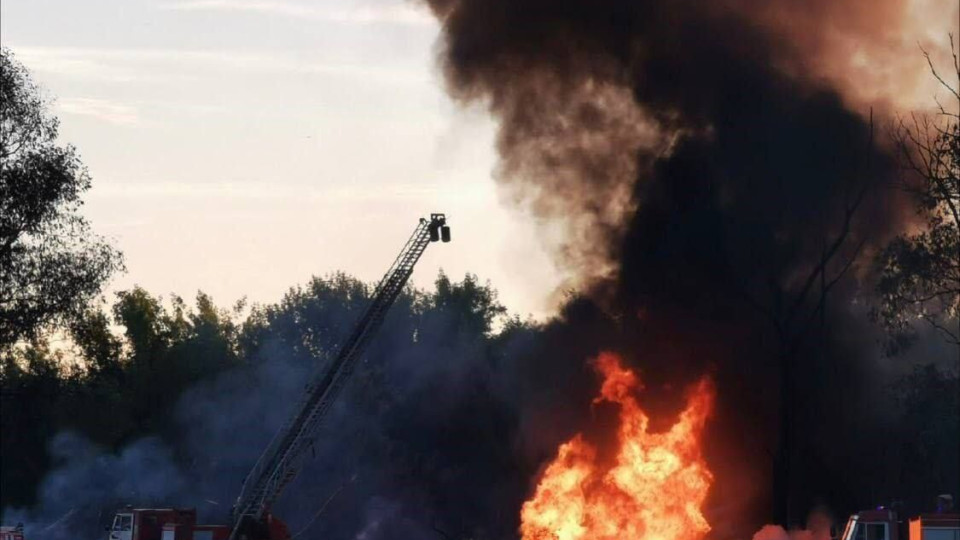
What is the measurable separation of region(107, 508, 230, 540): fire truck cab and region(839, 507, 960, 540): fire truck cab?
21.1 meters

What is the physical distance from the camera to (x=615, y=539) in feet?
193

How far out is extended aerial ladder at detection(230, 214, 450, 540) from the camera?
63125 mm

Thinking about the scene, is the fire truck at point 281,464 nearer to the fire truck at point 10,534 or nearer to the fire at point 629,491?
the fire truck at point 10,534

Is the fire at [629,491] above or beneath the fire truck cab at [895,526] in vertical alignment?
above

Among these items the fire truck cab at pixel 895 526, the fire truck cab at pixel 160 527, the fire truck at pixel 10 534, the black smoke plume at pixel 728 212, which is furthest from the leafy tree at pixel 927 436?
the fire truck at pixel 10 534

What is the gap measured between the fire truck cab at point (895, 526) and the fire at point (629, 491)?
902 cm

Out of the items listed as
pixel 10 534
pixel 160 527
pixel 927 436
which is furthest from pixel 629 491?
pixel 10 534

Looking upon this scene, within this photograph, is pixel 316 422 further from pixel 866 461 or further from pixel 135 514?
pixel 866 461

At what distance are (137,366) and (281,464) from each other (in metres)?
30.2

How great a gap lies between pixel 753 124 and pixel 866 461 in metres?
14.8

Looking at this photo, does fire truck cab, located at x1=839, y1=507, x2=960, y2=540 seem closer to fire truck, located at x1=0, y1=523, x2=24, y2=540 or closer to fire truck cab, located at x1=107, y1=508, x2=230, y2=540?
fire truck cab, located at x1=107, y1=508, x2=230, y2=540

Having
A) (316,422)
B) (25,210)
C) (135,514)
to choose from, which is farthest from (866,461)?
(25,210)

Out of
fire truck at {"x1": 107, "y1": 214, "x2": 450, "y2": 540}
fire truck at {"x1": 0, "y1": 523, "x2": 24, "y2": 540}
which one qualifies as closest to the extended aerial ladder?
fire truck at {"x1": 107, "y1": 214, "x2": 450, "y2": 540}

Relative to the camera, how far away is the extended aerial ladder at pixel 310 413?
2485 inches
